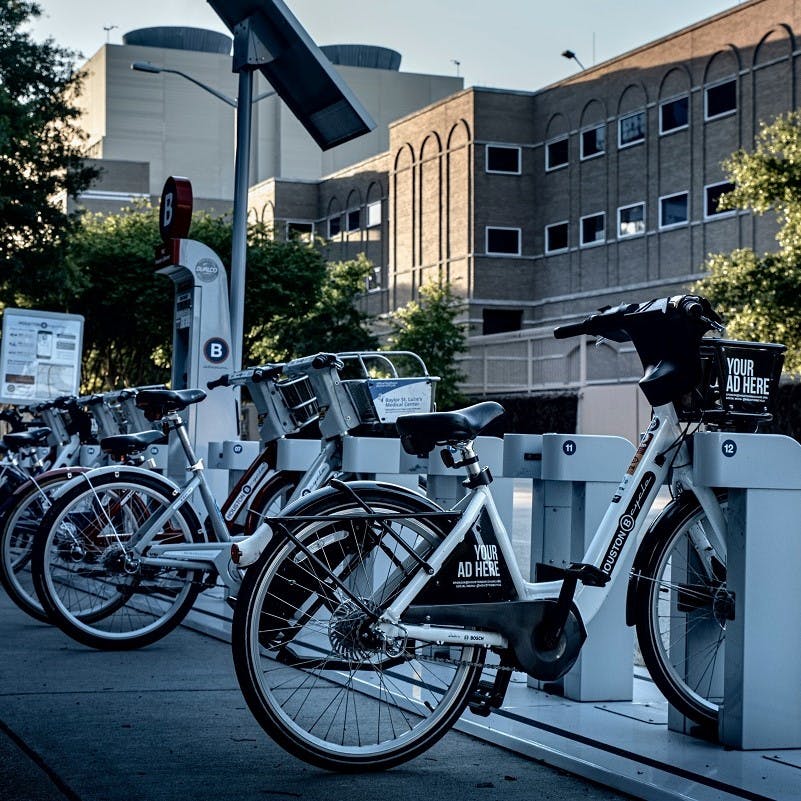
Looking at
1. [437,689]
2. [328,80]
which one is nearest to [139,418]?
[328,80]

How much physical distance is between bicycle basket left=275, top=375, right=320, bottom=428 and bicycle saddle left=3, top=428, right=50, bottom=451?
12.1 feet

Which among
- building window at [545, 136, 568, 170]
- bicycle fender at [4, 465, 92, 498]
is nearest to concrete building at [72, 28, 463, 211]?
building window at [545, 136, 568, 170]

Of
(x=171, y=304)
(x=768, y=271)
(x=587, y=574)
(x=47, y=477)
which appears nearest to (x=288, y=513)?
(x=587, y=574)

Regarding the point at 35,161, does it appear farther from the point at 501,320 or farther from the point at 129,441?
the point at 501,320

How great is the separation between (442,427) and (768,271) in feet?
79.3

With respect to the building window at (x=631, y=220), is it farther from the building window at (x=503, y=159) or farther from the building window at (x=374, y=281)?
the building window at (x=374, y=281)

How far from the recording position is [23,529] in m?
8.81

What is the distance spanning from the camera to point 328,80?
11.7m

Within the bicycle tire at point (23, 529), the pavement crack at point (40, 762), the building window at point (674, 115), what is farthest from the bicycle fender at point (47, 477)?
the building window at point (674, 115)

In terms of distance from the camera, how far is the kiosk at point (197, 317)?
12.8m

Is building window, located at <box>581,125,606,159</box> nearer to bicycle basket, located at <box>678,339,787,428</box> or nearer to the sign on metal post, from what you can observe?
the sign on metal post

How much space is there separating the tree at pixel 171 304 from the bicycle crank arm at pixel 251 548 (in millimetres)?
36844

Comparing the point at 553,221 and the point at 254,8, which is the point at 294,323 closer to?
the point at 553,221

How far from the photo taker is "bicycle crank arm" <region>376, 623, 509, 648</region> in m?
4.71
